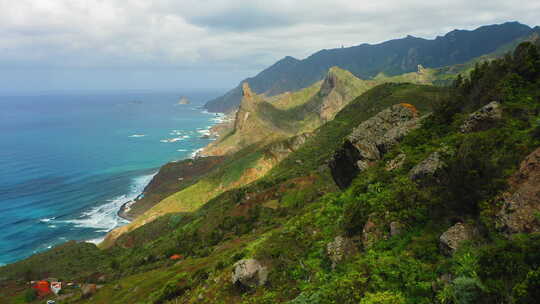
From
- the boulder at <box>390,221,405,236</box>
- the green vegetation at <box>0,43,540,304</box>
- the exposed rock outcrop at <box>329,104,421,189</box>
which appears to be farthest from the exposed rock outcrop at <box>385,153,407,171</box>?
the boulder at <box>390,221,405,236</box>

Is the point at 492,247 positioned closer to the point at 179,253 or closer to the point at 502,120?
the point at 502,120

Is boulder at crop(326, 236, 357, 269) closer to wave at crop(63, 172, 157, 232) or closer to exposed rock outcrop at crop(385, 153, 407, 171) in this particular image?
exposed rock outcrop at crop(385, 153, 407, 171)

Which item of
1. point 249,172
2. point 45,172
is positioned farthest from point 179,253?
point 45,172

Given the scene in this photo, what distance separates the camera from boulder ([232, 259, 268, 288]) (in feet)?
59.1

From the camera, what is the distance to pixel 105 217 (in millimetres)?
120688

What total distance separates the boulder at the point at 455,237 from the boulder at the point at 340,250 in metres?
4.44

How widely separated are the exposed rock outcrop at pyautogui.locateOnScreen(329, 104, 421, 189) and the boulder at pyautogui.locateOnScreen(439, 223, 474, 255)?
1249 cm

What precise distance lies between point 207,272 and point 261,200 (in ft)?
109

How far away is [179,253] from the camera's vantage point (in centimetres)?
5941

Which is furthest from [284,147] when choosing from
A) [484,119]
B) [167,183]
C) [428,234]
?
[428,234]

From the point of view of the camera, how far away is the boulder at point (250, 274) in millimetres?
18016

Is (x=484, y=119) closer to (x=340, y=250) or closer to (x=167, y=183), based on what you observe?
(x=340, y=250)

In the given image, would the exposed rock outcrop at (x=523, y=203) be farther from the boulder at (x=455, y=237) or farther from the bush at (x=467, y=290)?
the bush at (x=467, y=290)

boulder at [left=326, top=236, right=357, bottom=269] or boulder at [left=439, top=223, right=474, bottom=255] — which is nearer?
boulder at [left=439, top=223, right=474, bottom=255]
